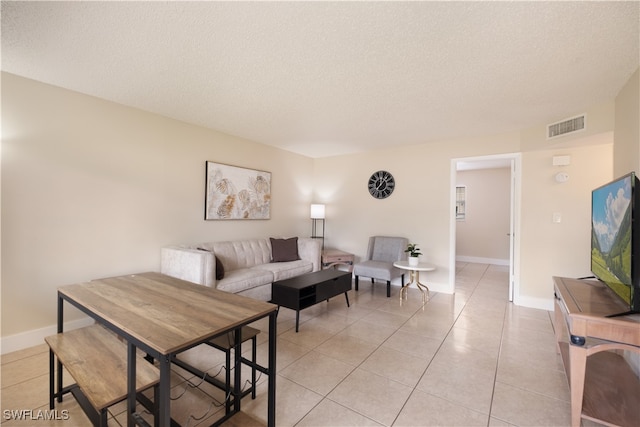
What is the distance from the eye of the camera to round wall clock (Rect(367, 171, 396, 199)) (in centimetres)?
473

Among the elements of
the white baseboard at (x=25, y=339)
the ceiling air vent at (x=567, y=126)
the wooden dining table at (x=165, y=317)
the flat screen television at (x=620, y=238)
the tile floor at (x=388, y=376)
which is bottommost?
the tile floor at (x=388, y=376)

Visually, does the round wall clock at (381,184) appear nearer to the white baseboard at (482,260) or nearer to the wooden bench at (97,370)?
the white baseboard at (482,260)

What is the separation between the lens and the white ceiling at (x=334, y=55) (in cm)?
155

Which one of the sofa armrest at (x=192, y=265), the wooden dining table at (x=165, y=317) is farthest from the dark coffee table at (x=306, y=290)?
the wooden dining table at (x=165, y=317)

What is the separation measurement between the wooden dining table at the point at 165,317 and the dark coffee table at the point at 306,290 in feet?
3.62

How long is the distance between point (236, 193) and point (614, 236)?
3973mm

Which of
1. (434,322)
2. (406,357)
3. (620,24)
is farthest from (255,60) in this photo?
(434,322)

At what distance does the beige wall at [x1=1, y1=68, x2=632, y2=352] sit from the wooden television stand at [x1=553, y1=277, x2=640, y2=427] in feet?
6.48

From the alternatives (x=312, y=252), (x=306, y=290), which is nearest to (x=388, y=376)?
(x=306, y=290)

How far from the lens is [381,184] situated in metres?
4.83

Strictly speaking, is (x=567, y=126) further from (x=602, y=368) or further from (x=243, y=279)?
(x=243, y=279)

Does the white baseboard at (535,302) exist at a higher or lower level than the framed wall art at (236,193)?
lower

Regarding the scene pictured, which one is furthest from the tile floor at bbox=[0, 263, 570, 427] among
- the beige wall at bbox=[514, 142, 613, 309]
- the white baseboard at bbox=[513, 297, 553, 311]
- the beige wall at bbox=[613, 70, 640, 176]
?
the beige wall at bbox=[613, 70, 640, 176]

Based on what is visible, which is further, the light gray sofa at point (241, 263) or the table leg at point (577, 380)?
the light gray sofa at point (241, 263)
